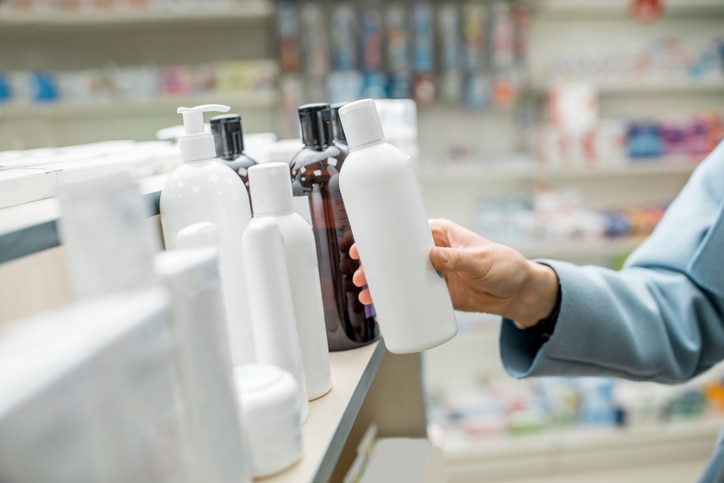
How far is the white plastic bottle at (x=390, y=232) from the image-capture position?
0.57 m

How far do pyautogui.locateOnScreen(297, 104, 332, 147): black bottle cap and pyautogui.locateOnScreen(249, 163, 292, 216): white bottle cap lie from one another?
0.14 m

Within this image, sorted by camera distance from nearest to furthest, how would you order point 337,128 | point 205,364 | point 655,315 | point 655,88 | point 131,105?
point 205,364, point 337,128, point 655,315, point 131,105, point 655,88

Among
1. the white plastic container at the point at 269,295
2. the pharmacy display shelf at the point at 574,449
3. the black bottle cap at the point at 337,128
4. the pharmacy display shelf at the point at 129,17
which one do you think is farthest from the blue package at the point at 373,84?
the white plastic container at the point at 269,295

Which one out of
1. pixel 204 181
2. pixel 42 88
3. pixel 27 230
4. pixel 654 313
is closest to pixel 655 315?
pixel 654 313

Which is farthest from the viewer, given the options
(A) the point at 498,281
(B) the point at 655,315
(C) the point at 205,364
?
(B) the point at 655,315

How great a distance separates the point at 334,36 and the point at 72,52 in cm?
114

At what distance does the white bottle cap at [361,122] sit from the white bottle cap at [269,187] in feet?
0.26

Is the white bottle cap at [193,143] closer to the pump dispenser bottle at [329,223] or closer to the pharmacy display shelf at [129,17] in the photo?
the pump dispenser bottle at [329,223]

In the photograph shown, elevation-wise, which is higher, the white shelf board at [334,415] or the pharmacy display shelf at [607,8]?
the pharmacy display shelf at [607,8]

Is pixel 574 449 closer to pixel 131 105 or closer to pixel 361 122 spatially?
pixel 131 105

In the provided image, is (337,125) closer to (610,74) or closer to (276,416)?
(276,416)

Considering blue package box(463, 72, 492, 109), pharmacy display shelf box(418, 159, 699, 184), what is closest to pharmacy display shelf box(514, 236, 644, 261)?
pharmacy display shelf box(418, 159, 699, 184)

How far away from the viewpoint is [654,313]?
1.02m

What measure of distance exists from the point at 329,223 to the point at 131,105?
6.67 ft
